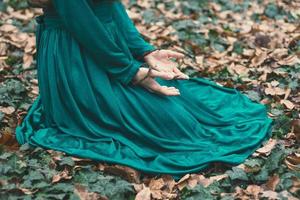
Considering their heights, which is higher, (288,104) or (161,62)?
(161,62)

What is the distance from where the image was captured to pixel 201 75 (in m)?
4.09

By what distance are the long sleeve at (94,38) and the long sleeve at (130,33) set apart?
19 cm

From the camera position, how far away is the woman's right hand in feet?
9.80

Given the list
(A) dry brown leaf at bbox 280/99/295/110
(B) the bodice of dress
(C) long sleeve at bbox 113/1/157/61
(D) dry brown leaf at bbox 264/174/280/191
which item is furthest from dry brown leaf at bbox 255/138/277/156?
(B) the bodice of dress

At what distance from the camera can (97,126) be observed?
9.93 ft

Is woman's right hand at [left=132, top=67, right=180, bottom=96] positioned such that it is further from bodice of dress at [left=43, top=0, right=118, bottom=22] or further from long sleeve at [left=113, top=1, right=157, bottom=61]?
bodice of dress at [left=43, top=0, right=118, bottom=22]

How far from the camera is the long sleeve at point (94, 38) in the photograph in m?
2.84

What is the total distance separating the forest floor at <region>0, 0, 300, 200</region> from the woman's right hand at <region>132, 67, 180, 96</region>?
1.55 ft

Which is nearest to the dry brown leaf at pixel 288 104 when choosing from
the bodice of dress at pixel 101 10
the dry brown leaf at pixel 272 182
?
the dry brown leaf at pixel 272 182

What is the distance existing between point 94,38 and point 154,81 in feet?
1.30

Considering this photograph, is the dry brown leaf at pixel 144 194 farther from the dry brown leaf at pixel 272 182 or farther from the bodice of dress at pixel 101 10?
the bodice of dress at pixel 101 10

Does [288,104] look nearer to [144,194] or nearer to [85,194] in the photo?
[144,194]

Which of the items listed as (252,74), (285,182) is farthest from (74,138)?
(252,74)

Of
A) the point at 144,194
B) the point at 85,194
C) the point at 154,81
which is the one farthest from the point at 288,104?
the point at 85,194
